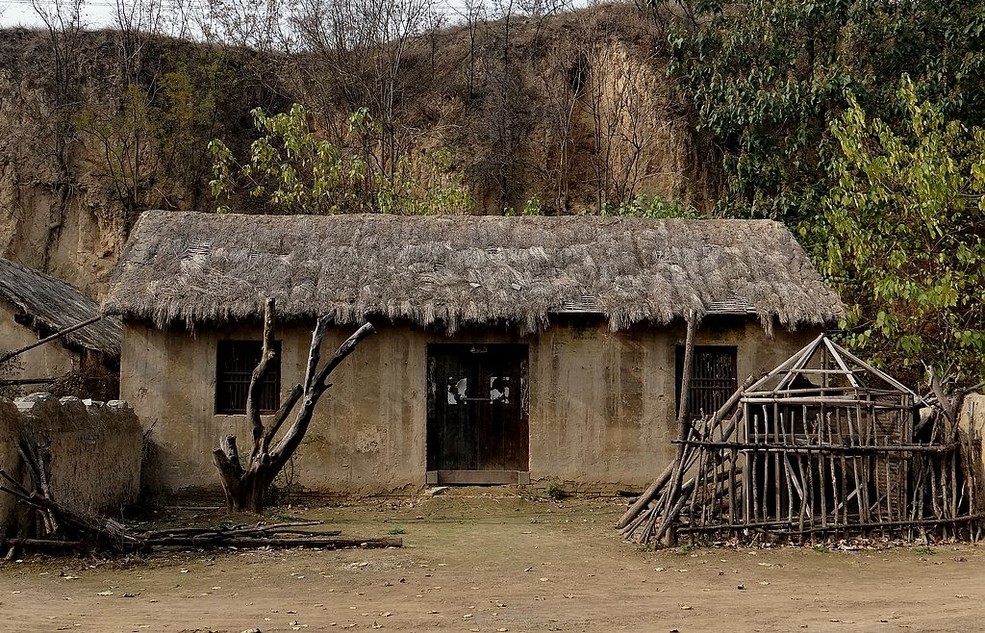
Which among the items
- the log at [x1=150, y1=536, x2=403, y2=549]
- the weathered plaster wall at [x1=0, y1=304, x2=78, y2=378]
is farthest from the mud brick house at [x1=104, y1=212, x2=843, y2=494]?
the log at [x1=150, y1=536, x2=403, y2=549]

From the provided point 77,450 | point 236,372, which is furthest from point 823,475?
point 236,372

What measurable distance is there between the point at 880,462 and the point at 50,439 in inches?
317

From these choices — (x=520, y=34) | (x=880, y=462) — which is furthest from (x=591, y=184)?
(x=880, y=462)

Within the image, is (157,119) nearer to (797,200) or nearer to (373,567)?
(797,200)

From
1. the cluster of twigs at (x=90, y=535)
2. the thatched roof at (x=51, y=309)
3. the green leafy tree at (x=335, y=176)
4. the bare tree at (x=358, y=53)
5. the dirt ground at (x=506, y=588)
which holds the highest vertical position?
the bare tree at (x=358, y=53)

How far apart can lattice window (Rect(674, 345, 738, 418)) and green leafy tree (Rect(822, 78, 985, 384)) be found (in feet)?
5.73

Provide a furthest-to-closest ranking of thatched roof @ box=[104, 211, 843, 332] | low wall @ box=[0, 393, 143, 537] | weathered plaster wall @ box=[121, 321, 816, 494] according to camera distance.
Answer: weathered plaster wall @ box=[121, 321, 816, 494], thatched roof @ box=[104, 211, 843, 332], low wall @ box=[0, 393, 143, 537]

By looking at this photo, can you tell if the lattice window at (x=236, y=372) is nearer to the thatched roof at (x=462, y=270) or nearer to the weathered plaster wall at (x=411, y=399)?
the weathered plaster wall at (x=411, y=399)

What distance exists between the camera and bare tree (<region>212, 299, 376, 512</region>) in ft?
39.5

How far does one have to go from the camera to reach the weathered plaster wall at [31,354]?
16.5 meters

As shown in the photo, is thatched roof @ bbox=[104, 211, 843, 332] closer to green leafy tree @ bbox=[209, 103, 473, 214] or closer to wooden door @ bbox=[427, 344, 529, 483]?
wooden door @ bbox=[427, 344, 529, 483]

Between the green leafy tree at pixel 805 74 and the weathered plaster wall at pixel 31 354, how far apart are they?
13.3 m

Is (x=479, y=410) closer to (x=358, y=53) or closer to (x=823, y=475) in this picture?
(x=823, y=475)

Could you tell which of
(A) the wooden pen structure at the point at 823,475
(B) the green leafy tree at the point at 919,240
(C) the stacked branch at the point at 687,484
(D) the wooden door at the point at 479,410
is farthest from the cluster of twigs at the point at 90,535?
(B) the green leafy tree at the point at 919,240
